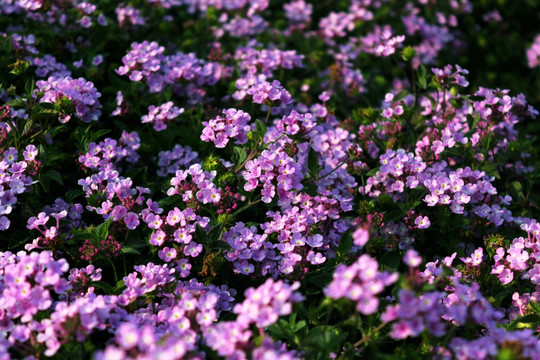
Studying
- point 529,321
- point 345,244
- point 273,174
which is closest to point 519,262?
point 529,321

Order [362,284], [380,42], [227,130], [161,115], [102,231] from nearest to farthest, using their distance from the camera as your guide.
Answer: [362,284] < [102,231] < [227,130] < [161,115] < [380,42]

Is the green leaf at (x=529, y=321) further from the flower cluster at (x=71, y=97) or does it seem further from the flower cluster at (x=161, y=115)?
the flower cluster at (x=71, y=97)

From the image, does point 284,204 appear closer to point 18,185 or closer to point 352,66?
point 18,185

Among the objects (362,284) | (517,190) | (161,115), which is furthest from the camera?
(517,190)

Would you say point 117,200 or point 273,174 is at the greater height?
point 273,174

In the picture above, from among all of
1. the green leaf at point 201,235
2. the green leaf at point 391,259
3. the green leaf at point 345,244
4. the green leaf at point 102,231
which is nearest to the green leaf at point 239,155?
the green leaf at point 201,235

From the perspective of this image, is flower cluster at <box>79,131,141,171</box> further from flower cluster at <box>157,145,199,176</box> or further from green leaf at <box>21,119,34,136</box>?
green leaf at <box>21,119,34,136</box>

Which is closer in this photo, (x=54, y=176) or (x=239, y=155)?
(x=54, y=176)

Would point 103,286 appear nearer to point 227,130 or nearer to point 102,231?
point 102,231
